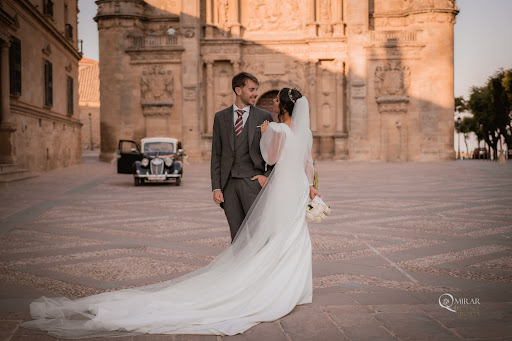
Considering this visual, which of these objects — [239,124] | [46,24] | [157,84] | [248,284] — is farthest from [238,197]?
[157,84]

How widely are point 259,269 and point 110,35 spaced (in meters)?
35.1

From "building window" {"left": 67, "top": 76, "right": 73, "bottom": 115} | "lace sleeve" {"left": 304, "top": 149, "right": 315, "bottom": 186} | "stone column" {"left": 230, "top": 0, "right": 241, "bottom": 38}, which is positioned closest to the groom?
"lace sleeve" {"left": 304, "top": 149, "right": 315, "bottom": 186}

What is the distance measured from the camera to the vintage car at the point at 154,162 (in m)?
19.3

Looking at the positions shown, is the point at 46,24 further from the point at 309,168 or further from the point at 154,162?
the point at 309,168

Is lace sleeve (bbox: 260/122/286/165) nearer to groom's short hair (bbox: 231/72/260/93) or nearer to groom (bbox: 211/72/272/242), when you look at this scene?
groom (bbox: 211/72/272/242)

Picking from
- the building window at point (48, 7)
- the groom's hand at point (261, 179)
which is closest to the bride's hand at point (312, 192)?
the groom's hand at point (261, 179)

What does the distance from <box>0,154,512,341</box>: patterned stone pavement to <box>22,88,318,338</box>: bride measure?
167 millimetres

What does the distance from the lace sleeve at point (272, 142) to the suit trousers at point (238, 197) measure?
1.00 ft

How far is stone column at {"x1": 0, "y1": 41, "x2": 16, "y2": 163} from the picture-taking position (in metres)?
19.2

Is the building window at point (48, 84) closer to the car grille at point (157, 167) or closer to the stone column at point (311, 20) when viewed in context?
the car grille at point (157, 167)

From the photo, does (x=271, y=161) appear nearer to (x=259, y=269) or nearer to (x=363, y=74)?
(x=259, y=269)

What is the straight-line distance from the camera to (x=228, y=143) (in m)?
5.14

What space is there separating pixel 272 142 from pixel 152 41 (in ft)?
112

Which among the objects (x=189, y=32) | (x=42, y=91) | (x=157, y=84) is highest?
(x=189, y=32)
